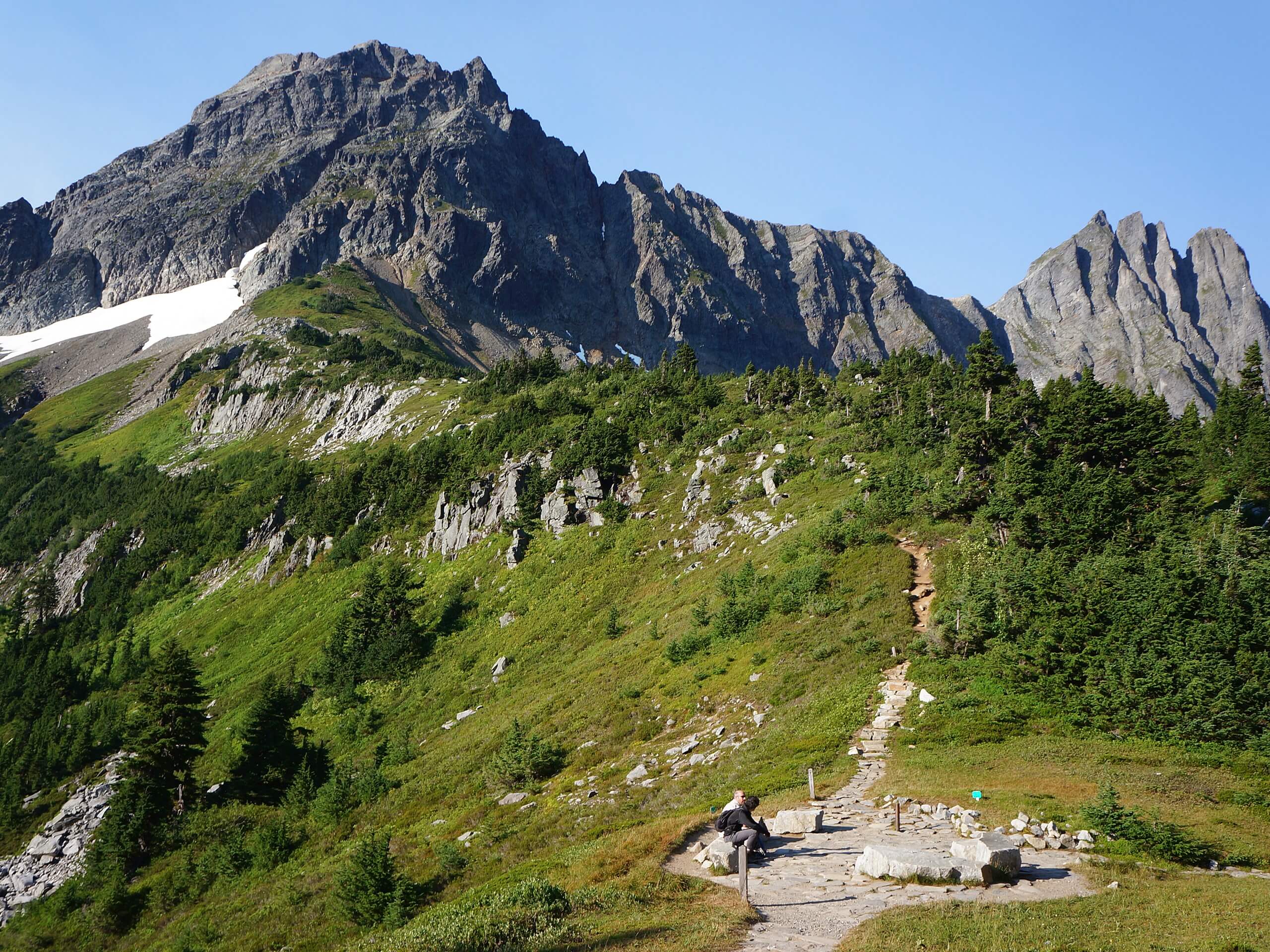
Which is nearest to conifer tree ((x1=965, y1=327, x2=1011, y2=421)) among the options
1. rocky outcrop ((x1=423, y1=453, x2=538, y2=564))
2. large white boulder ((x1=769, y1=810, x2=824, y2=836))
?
rocky outcrop ((x1=423, y1=453, x2=538, y2=564))

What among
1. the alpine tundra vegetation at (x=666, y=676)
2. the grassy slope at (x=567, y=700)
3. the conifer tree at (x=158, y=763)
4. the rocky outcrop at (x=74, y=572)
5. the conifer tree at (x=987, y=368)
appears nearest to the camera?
the alpine tundra vegetation at (x=666, y=676)

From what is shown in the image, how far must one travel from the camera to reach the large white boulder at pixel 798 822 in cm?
1889

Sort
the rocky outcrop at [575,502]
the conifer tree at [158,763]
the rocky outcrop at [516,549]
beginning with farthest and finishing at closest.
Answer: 1. the rocky outcrop at [575,502]
2. the rocky outcrop at [516,549]
3. the conifer tree at [158,763]

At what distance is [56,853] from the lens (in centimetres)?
4591

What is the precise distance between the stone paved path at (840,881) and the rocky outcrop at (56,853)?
148ft

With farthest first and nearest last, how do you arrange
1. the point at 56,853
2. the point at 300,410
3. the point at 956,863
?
1. the point at 300,410
2. the point at 56,853
3. the point at 956,863

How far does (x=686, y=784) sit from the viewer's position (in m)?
25.6

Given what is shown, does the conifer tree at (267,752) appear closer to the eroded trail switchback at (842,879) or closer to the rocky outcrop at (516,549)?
the rocky outcrop at (516,549)

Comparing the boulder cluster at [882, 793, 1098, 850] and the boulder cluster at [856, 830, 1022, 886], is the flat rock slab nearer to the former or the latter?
the boulder cluster at [856, 830, 1022, 886]

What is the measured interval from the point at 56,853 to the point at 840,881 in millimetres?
55088

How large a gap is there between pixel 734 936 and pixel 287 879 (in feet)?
90.1

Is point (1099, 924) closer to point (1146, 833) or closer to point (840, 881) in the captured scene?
point (840, 881)

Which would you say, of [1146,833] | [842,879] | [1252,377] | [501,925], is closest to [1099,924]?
[842,879]

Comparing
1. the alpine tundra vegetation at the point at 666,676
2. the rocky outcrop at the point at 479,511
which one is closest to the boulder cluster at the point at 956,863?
the alpine tundra vegetation at the point at 666,676
